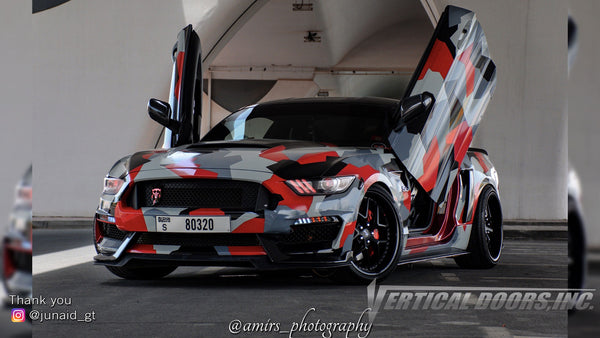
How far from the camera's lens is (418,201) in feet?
22.3

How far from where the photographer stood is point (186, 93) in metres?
7.38

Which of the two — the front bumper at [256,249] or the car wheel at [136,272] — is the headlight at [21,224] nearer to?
the front bumper at [256,249]

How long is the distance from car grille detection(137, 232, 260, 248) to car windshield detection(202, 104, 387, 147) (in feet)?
4.29

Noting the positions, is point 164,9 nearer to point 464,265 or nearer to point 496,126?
point 496,126

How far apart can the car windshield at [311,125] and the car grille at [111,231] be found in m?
1.39

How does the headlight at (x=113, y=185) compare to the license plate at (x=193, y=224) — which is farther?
the headlight at (x=113, y=185)

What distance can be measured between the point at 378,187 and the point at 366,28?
26518mm

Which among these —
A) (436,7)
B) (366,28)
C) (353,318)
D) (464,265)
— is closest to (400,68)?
(366,28)

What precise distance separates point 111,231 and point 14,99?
116 inches

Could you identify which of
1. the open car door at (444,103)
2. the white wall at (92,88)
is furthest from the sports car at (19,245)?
the white wall at (92,88)

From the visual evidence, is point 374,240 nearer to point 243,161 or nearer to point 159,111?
point 243,161

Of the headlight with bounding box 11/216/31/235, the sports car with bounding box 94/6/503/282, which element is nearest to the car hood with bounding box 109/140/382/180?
the sports car with bounding box 94/6/503/282

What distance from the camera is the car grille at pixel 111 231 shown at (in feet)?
19.8

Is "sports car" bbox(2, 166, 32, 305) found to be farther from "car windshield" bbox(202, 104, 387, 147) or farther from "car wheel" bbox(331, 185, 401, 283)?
"car windshield" bbox(202, 104, 387, 147)
